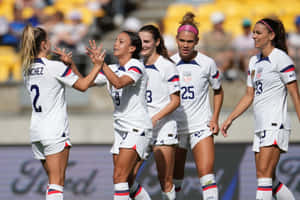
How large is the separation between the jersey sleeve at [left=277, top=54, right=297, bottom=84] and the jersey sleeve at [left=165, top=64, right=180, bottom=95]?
1.11 meters

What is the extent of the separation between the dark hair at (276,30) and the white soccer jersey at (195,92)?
0.81 meters

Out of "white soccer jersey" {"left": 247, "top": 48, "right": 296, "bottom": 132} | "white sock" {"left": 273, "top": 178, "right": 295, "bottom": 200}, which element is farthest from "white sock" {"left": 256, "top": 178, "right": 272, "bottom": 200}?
"white soccer jersey" {"left": 247, "top": 48, "right": 296, "bottom": 132}

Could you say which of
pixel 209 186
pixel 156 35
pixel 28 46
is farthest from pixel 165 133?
pixel 28 46

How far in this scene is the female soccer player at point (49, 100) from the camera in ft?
18.9

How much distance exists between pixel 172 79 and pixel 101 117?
2.22m

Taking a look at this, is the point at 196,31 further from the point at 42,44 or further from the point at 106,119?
the point at 106,119

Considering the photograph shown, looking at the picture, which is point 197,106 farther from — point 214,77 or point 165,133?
point 165,133

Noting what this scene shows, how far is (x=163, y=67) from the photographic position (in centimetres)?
642

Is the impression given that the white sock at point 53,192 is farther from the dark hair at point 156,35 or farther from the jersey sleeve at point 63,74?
the dark hair at point 156,35

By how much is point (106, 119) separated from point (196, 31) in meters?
2.30

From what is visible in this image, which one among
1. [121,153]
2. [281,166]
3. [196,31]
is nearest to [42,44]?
[121,153]

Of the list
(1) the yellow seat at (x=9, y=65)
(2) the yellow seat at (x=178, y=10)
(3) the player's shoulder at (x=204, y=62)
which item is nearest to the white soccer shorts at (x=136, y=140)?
(3) the player's shoulder at (x=204, y=62)

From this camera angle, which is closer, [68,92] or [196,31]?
[196,31]

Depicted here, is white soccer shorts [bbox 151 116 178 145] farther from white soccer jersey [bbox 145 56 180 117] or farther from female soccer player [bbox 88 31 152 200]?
female soccer player [bbox 88 31 152 200]
